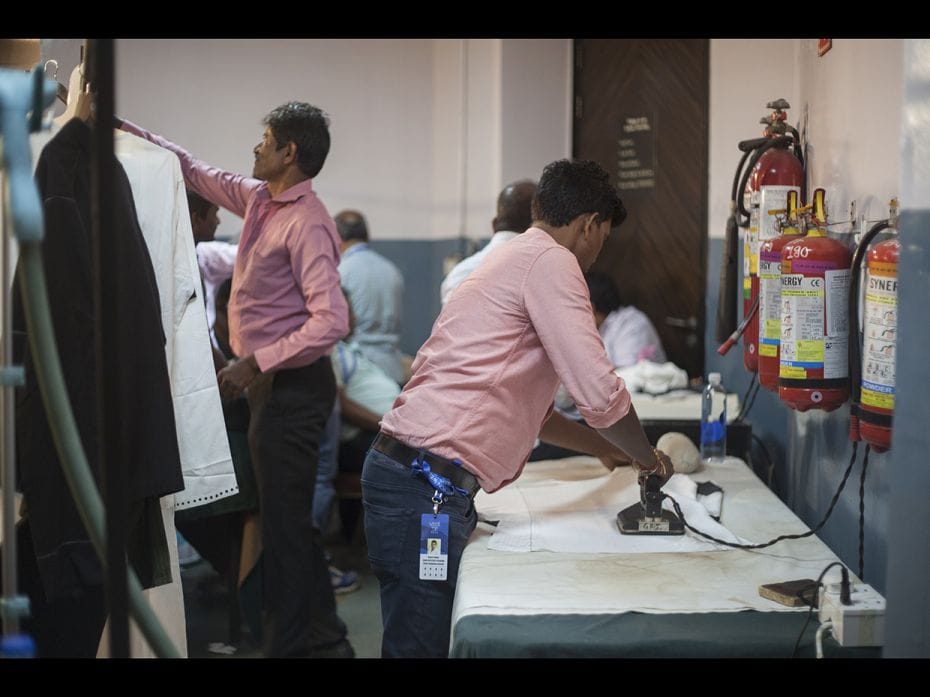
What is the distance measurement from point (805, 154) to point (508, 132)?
294 centimetres

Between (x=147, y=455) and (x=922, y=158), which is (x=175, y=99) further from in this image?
(x=922, y=158)

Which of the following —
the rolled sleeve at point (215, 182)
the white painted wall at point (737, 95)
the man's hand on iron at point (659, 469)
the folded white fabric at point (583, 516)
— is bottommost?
the folded white fabric at point (583, 516)

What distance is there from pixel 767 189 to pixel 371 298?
275 centimetres

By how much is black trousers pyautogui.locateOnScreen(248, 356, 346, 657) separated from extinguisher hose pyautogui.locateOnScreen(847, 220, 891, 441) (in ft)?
5.03

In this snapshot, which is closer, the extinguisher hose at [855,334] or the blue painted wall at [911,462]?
the blue painted wall at [911,462]

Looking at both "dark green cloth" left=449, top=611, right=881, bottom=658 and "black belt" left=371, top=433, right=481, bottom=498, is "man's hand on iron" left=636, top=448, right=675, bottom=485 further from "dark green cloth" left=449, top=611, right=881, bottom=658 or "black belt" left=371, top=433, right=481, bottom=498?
"dark green cloth" left=449, top=611, right=881, bottom=658

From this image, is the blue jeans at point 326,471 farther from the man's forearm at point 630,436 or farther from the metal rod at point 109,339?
the metal rod at point 109,339

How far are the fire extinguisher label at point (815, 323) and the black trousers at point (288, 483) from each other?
4.65 feet

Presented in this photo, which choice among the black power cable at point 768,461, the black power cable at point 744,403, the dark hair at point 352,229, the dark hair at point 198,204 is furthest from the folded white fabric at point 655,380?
the dark hair at point 352,229

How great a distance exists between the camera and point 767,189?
2.65 meters

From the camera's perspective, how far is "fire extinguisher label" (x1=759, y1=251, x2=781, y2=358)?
94.4 inches

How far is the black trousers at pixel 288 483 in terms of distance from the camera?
3.01m

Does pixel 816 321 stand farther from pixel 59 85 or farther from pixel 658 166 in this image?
pixel 658 166
